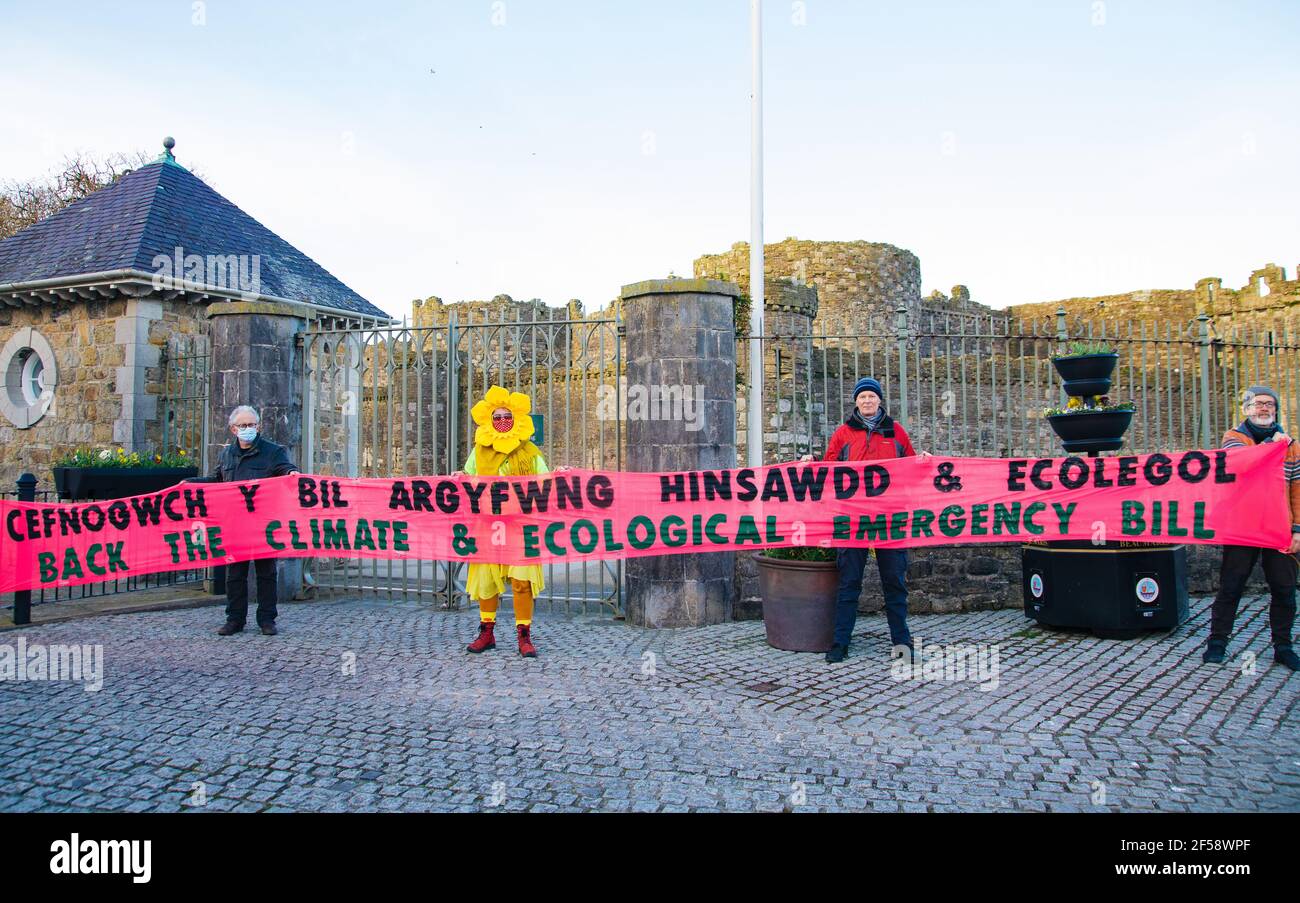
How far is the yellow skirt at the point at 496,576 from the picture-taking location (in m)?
6.25

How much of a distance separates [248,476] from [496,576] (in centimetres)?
245

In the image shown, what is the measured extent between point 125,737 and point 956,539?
538 centimetres

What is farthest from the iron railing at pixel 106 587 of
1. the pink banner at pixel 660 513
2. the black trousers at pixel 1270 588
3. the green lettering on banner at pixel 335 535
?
the black trousers at pixel 1270 588

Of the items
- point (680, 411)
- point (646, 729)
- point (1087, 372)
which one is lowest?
point (646, 729)

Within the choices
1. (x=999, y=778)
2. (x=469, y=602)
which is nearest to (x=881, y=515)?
(x=999, y=778)

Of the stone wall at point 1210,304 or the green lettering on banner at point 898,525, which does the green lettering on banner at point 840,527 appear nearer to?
the green lettering on banner at point 898,525

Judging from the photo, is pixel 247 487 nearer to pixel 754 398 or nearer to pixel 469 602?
pixel 469 602

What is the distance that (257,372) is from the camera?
8.70 meters

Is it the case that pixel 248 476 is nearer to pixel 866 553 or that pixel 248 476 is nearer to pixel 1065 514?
pixel 866 553

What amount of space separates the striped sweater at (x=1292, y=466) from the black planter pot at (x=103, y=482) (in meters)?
9.40

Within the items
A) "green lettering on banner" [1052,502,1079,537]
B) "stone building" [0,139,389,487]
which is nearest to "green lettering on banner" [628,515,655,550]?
"green lettering on banner" [1052,502,1079,537]

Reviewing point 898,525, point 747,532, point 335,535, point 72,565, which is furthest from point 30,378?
point 898,525
